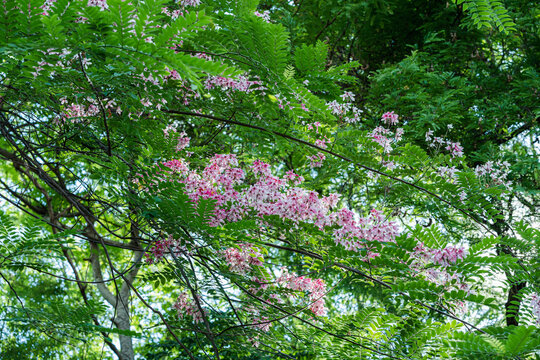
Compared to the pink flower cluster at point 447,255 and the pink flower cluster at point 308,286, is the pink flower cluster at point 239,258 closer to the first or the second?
the pink flower cluster at point 308,286

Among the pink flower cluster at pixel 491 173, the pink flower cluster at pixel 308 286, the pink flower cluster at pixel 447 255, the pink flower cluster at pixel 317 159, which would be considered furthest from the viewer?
the pink flower cluster at pixel 491 173

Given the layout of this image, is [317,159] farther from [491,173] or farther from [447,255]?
[491,173]

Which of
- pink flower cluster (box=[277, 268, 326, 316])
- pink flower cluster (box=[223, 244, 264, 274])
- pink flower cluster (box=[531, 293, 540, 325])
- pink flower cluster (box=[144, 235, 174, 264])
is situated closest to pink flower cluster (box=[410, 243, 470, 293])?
pink flower cluster (box=[531, 293, 540, 325])

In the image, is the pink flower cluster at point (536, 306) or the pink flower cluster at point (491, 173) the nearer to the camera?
the pink flower cluster at point (536, 306)

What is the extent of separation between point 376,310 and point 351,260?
538mm

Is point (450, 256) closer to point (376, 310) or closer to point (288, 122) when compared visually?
point (376, 310)

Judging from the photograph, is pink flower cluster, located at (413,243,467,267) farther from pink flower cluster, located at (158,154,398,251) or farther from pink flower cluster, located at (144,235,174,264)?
pink flower cluster, located at (144,235,174,264)

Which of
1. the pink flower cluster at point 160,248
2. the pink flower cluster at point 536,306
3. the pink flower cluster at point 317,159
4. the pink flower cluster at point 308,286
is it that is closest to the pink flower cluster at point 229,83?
the pink flower cluster at point 317,159

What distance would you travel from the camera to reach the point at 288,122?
2801 mm

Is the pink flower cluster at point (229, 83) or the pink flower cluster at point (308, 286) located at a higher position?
the pink flower cluster at point (229, 83)

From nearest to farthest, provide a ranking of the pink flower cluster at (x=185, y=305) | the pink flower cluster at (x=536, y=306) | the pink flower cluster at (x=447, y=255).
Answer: the pink flower cluster at (x=447, y=255)
the pink flower cluster at (x=536, y=306)
the pink flower cluster at (x=185, y=305)

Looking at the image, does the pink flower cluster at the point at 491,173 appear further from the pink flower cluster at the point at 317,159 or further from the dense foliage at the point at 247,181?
the pink flower cluster at the point at 317,159

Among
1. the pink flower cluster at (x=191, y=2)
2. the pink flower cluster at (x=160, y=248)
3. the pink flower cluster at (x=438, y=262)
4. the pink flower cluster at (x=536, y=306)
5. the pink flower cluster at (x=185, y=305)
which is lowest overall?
the pink flower cluster at (x=536, y=306)

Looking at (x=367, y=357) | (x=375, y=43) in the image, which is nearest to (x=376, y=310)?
(x=367, y=357)
